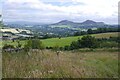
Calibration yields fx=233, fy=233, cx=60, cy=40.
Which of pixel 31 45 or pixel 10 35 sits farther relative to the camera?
pixel 10 35

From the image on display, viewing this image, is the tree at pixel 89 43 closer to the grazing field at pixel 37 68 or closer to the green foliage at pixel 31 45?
the green foliage at pixel 31 45

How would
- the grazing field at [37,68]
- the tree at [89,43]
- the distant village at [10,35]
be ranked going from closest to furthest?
the grazing field at [37,68] < the distant village at [10,35] < the tree at [89,43]

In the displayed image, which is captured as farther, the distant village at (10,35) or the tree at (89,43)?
the tree at (89,43)

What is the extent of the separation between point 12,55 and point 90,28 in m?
41.2

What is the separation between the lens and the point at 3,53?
6.25m

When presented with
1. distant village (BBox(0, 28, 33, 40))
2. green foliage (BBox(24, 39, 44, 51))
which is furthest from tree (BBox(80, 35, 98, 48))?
distant village (BBox(0, 28, 33, 40))

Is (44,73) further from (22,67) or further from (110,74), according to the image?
(110,74)

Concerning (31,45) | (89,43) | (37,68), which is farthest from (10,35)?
(89,43)

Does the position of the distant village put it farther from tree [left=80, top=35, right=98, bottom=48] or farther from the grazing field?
tree [left=80, top=35, right=98, bottom=48]

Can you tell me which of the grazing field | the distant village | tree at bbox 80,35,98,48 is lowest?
tree at bbox 80,35,98,48

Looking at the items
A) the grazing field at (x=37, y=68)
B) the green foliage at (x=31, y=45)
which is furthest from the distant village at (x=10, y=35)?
the grazing field at (x=37, y=68)

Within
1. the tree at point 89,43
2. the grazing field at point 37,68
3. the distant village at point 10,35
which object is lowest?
the tree at point 89,43

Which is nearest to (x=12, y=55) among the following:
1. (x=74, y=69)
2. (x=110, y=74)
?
(x=74, y=69)

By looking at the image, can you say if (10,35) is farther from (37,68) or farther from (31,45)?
(37,68)
